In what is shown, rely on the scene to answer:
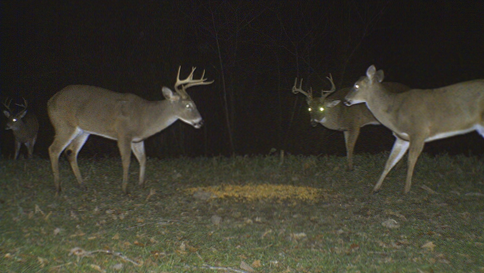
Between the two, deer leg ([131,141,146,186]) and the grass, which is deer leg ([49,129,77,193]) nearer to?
the grass

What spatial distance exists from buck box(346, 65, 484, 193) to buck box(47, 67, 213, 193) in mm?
2843

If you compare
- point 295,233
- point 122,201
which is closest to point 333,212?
point 295,233

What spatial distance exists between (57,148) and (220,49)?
23.8 ft

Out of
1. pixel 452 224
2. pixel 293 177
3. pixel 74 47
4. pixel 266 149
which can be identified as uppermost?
pixel 74 47

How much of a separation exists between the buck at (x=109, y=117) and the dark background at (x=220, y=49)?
17.1ft

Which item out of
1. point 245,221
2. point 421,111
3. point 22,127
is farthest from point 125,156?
point 22,127

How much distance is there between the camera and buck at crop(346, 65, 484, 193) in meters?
6.95

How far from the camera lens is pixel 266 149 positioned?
15.5 meters

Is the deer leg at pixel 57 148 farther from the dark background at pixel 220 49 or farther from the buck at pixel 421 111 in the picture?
the dark background at pixel 220 49

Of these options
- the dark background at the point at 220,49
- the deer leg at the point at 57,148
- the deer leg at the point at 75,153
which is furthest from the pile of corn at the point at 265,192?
the dark background at the point at 220,49

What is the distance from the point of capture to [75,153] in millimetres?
7793

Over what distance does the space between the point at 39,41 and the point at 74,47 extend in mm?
1020

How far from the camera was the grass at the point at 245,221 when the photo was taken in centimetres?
452

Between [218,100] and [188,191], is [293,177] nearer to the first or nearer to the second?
[188,191]
